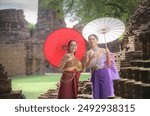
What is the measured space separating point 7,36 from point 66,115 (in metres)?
9.97

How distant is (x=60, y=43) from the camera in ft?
18.0

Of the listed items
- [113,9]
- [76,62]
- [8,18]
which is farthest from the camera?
[8,18]

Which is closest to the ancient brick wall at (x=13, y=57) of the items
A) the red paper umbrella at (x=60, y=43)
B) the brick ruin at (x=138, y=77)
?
the brick ruin at (x=138, y=77)

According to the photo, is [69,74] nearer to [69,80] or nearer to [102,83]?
[69,80]

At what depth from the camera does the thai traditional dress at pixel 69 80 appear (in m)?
5.39

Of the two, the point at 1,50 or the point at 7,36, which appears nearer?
the point at 1,50

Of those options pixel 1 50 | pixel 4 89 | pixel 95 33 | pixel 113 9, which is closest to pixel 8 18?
pixel 1 50

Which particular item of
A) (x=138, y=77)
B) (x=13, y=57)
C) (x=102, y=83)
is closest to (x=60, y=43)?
(x=102, y=83)

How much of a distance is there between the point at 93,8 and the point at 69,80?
625 cm

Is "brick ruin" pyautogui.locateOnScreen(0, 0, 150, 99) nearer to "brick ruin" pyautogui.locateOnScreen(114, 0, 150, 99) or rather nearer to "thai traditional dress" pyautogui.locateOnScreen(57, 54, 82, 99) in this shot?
"brick ruin" pyautogui.locateOnScreen(114, 0, 150, 99)

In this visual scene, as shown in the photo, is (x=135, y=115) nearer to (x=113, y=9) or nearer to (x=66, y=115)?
(x=66, y=115)

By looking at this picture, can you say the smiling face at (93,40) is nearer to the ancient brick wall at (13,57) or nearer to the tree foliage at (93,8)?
the tree foliage at (93,8)

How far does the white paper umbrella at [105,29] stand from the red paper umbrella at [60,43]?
0.48 feet

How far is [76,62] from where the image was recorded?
5375mm
